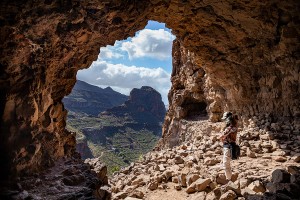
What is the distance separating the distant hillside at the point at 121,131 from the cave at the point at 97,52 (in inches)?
2400

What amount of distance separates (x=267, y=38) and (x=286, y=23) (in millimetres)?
1266

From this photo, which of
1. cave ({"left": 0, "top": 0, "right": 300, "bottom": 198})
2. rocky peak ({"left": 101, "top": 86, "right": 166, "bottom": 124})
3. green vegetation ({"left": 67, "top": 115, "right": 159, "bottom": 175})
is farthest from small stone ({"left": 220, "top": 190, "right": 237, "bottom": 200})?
rocky peak ({"left": 101, "top": 86, "right": 166, "bottom": 124})

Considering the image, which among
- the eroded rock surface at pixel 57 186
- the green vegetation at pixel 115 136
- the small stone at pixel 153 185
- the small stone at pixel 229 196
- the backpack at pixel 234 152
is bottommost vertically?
the green vegetation at pixel 115 136

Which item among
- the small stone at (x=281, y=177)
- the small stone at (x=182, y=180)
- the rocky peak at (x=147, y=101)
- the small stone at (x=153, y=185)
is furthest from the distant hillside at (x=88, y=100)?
the small stone at (x=281, y=177)

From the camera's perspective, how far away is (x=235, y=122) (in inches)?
311

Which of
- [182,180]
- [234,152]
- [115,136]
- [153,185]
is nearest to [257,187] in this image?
[234,152]

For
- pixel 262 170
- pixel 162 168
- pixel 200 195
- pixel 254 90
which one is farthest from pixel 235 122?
pixel 254 90

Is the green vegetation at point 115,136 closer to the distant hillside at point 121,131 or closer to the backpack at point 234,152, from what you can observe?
the distant hillside at point 121,131

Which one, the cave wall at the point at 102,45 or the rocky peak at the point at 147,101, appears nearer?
the cave wall at the point at 102,45

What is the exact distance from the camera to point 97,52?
8.71 metres

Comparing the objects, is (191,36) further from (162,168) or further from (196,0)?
(162,168)

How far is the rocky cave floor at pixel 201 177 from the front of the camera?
549cm

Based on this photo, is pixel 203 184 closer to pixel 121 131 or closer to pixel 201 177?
pixel 201 177

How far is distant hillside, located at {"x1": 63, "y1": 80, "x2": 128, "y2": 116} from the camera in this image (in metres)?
127
